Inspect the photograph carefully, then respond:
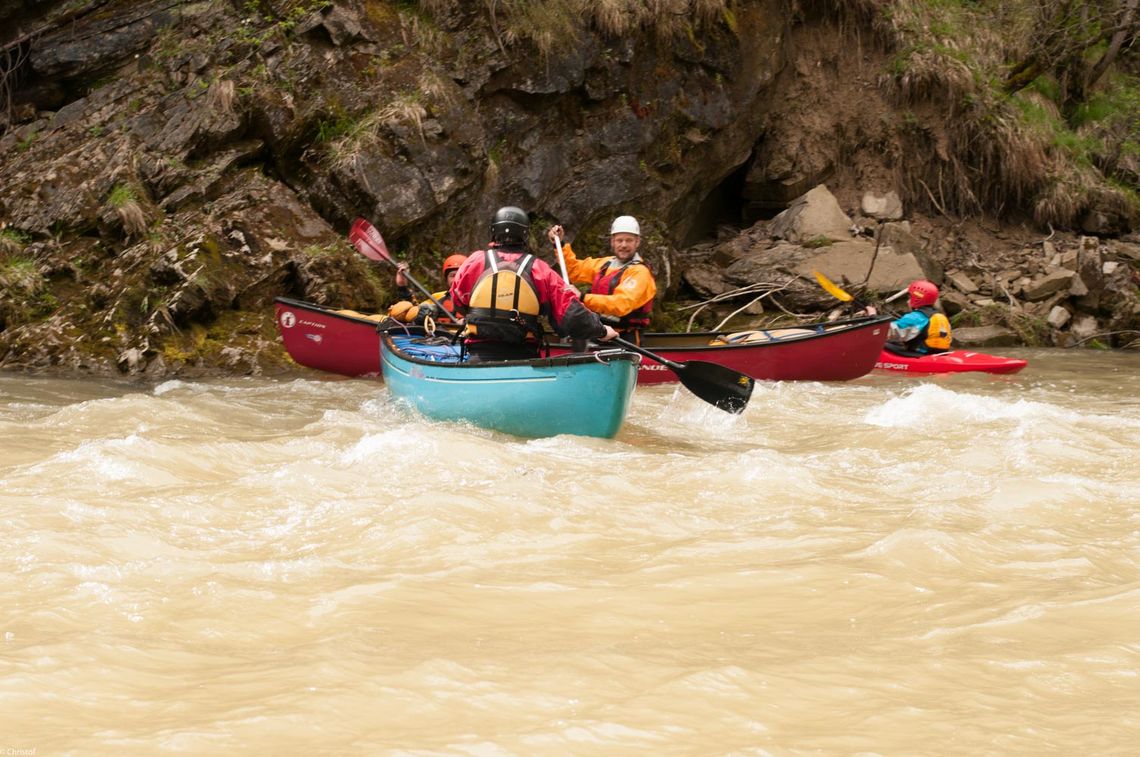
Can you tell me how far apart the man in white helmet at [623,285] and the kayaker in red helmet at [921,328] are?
3137 millimetres

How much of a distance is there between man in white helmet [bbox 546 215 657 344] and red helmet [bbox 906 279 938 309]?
3215 millimetres

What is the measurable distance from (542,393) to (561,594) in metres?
2.80

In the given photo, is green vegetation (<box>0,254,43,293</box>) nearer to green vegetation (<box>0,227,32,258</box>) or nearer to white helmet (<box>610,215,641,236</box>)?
green vegetation (<box>0,227,32,258</box>)

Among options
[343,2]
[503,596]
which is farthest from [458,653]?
[343,2]

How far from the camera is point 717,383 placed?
260 inches

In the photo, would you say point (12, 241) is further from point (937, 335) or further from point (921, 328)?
point (937, 335)

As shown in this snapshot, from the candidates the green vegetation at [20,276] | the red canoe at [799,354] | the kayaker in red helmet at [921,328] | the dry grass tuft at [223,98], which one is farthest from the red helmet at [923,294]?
the green vegetation at [20,276]

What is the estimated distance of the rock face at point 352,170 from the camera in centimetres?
990

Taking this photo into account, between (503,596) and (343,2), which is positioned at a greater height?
(343,2)

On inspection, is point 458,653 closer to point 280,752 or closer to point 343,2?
point 280,752

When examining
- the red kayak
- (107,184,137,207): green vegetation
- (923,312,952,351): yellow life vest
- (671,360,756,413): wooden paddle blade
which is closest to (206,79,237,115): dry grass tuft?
(107,184,137,207): green vegetation

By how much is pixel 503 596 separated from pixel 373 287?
7.79 metres

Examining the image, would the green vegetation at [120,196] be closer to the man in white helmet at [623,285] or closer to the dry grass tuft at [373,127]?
the dry grass tuft at [373,127]

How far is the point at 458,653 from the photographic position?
2.75 metres
